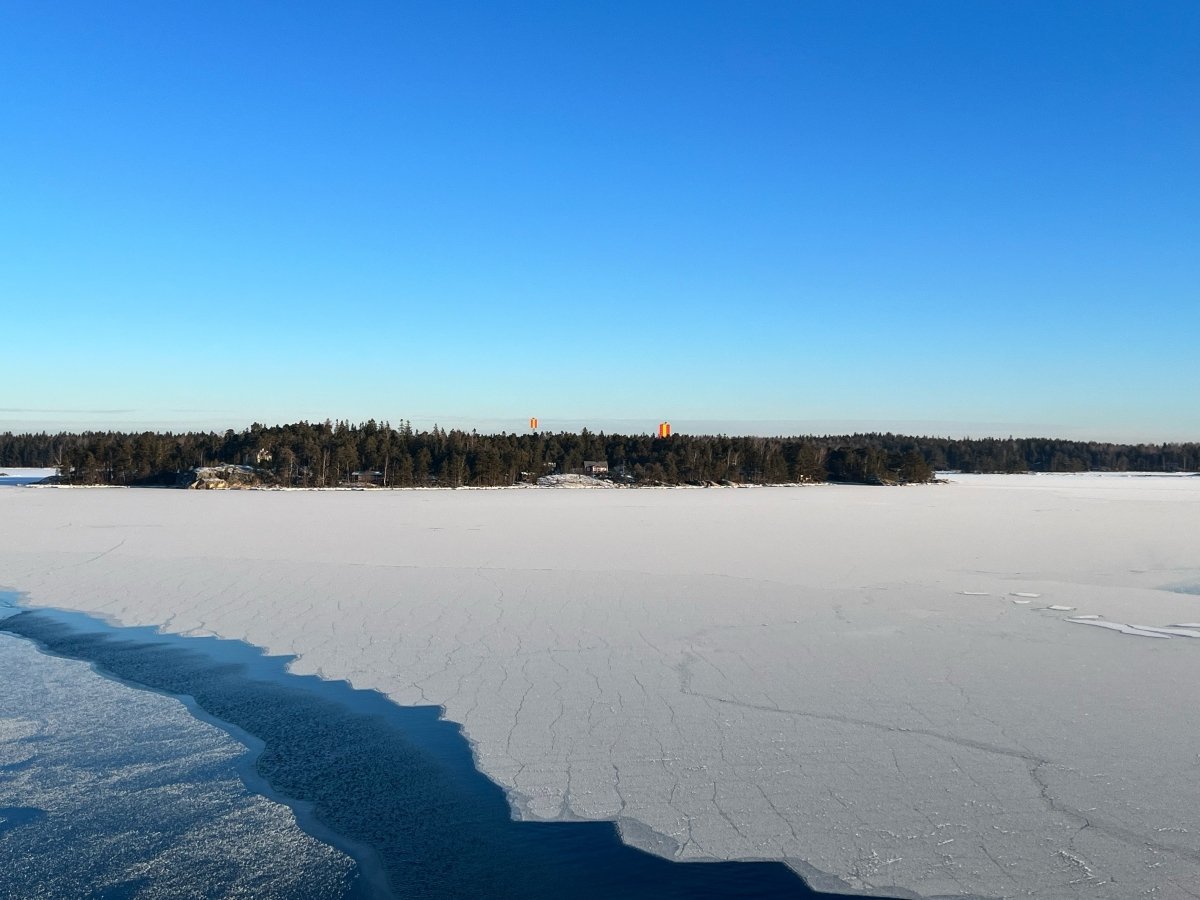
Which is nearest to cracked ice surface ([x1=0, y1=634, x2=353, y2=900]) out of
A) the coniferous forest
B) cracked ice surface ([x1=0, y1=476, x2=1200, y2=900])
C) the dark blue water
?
the dark blue water

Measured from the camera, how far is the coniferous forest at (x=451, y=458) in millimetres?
63812

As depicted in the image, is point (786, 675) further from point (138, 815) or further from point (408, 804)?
point (138, 815)

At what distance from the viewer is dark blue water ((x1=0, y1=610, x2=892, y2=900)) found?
4262 mm

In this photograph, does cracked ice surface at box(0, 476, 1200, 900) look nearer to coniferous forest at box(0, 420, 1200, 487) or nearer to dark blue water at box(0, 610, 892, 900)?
dark blue water at box(0, 610, 892, 900)

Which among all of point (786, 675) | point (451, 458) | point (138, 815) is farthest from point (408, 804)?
point (451, 458)

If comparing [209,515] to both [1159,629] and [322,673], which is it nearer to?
[322,673]

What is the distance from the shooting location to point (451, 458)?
66625 mm

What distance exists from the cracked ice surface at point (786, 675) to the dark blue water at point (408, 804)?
0.67 feet

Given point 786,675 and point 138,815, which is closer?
point 138,815

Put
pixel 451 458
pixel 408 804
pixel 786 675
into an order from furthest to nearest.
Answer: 1. pixel 451 458
2. pixel 786 675
3. pixel 408 804

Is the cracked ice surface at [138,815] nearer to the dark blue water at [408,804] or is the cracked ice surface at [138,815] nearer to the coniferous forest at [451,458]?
the dark blue water at [408,804]

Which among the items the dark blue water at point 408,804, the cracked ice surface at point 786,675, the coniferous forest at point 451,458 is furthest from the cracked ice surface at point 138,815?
the coniferous forest at point 451,458

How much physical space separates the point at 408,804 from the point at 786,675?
3883 millimetres

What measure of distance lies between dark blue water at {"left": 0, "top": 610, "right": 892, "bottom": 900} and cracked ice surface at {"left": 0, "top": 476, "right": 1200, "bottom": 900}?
8.0 inches
